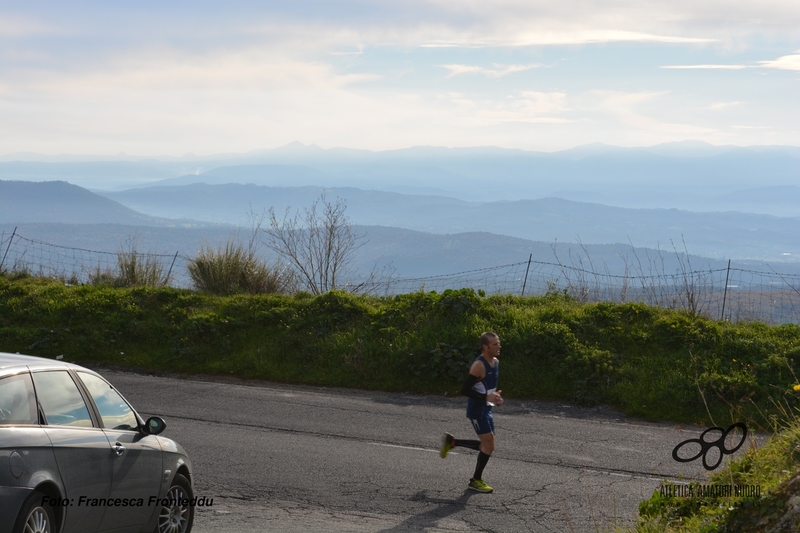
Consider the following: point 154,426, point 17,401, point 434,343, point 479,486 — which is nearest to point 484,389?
point 479,486

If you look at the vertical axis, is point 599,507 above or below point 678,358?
below

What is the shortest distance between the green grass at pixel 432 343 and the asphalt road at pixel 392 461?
814 mm

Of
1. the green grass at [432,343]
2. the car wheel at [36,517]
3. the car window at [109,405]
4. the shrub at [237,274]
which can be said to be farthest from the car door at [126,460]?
the shrub at [237,274]

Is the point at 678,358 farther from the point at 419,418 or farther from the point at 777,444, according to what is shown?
the point at 777,444

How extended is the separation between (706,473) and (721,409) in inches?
143

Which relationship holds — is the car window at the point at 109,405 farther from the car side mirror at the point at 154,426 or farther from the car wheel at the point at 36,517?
the car wheel at the point at 36,517

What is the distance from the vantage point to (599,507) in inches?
312

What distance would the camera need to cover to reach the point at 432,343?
14.7 m

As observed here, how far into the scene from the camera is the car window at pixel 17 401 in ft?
14.8

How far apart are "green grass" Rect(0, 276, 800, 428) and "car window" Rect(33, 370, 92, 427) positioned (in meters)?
9.07

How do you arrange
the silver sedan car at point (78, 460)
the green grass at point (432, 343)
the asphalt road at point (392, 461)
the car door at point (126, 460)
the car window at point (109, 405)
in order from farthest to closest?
the green grass at point (432, 343) → the asphalt road at point (392, 461) → the car window at point (109, 405) → the car door at point (126, 460) → the silver sedan car at point (78, 460)

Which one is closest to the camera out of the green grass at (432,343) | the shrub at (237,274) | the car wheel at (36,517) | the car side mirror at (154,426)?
the car wheel at (36,517)

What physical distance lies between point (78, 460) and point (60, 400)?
0.44 meters

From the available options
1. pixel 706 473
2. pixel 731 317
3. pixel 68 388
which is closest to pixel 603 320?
pixel 731 317
